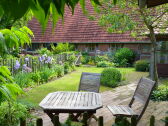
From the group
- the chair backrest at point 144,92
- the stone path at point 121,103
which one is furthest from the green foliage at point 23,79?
the chair backrest at point 144,92

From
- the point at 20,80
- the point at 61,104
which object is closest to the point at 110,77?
the point at 20,80

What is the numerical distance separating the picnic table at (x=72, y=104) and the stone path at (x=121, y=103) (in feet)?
2.68

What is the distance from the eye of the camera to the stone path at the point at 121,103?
17.8 feet

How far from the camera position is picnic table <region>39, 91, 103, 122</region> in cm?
395

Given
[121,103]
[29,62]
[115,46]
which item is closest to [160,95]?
[121,103]

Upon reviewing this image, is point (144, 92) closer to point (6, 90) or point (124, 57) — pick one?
point (6, 90)

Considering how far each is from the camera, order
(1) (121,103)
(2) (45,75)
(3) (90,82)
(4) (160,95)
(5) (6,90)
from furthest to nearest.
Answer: (2) (45,75) < (4) (160,95) < (1) (121,103) < (3) (90,82) < (5) (6,90)

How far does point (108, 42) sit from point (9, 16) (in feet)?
66.7

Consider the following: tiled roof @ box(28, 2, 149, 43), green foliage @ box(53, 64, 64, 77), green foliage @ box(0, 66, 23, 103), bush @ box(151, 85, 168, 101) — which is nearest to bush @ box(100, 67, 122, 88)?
bush @ box(151, 85, 168, 101)

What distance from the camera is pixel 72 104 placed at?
4.23 m

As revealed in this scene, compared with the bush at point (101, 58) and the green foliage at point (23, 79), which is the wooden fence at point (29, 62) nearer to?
the green foliage at point (23, 79)

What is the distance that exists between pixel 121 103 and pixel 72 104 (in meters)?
3.45

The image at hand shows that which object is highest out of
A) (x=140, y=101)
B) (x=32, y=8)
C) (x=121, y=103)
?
(x=32, y=8)

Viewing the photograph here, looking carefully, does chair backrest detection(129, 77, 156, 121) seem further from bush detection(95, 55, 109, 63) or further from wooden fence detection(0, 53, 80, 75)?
bush detection(95, 55, 109, 63)
